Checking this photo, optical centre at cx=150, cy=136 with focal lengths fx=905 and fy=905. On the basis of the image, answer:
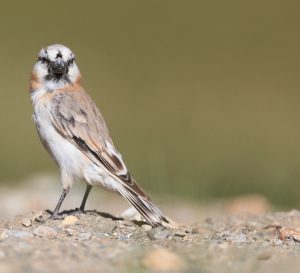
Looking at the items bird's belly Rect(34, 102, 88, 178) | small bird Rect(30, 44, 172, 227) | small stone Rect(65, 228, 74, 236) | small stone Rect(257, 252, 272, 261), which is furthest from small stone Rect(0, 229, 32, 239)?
small stone Rect(257, 252, 272, 261)

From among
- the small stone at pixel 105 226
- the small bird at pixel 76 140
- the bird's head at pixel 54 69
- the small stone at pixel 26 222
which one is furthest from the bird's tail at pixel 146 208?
the bird's head at pixel 54 69

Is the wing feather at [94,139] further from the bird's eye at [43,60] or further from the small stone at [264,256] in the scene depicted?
the small stone at [264,256]

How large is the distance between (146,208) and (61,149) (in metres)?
0.85

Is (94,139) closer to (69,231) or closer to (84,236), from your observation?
(69,231)

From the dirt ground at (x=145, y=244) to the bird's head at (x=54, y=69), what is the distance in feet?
3.61

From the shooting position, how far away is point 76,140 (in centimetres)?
717

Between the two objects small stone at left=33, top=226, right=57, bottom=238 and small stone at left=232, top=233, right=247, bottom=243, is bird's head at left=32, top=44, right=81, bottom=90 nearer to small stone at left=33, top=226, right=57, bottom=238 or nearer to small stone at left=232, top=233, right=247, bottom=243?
small stone at left=33, top=226, right=57, bottom=238

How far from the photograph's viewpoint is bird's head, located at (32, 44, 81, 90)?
763 centimetres

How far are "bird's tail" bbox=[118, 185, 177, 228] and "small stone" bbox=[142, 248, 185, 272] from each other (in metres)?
1.44

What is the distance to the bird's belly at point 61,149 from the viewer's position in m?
7.11

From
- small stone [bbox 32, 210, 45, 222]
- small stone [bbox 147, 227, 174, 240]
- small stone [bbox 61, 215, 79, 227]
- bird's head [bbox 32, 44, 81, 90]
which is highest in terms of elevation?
bird's head [bbox 32, 44, 81, 90]

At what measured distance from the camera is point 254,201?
994 centimetres

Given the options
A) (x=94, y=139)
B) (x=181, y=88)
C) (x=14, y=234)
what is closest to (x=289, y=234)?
(x=94, y=139)

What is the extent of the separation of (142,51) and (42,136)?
13.7 metres
